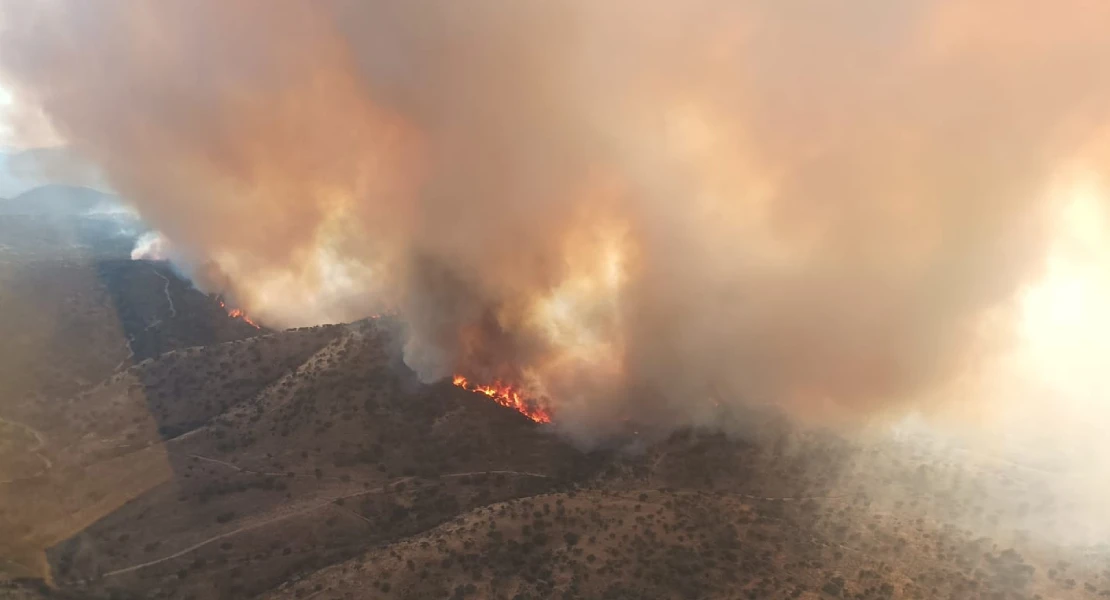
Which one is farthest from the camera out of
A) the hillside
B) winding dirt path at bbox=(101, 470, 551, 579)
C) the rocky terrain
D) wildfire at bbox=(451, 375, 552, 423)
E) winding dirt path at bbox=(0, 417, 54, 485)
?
wildfire at bbox=(451, 375, 552, 423)

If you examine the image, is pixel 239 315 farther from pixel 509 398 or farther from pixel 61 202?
pixel 61 202

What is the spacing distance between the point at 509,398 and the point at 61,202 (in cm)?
17457

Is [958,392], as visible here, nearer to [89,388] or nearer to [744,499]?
[744,499]

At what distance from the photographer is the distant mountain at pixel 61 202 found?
6309 inches

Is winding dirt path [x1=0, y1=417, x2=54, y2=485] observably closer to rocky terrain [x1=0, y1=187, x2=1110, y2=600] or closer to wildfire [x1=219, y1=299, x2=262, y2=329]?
rocky terrain [x1=0, y1=187, x2=1110, y2=600]

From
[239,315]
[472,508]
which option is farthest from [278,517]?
[239,315]

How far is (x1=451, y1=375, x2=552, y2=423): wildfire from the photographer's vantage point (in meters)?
58.4

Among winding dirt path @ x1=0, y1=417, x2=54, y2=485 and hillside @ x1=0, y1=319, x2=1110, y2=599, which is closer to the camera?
hillside @ x1=0, y1=319, x2=1110, y2=599

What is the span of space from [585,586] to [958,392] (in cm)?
3159

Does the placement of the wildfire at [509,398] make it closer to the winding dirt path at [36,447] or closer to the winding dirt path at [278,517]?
the winding dirt path at [278,517]

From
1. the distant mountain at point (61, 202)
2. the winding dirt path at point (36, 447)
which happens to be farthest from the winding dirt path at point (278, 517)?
the distant mountain at point (61, 202)

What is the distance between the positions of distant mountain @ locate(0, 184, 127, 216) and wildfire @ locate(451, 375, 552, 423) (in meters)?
140

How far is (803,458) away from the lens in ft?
156

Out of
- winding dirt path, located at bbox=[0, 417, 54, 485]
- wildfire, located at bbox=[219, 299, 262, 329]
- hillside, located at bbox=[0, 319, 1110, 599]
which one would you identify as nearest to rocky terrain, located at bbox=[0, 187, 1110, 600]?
hillside, located at bbox=[0, 319, 1110, 599]
